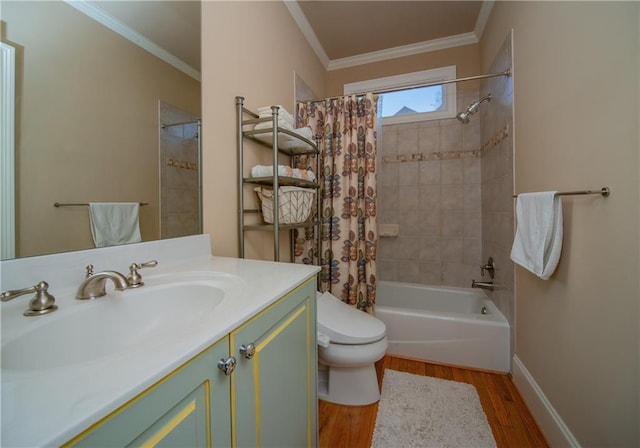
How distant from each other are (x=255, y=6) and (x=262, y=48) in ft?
0.69

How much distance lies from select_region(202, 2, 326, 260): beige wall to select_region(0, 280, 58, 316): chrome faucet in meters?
0.63

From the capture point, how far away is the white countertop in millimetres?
283

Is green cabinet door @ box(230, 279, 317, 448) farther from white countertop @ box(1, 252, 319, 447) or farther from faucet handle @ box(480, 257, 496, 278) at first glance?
faucet handle @ box(480, 257, 496, 278)

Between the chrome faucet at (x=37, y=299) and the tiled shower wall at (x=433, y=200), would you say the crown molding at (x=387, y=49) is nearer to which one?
the tiled shower wall at (x=433, y=200)

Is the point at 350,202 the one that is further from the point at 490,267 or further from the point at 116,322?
the point at 116,322

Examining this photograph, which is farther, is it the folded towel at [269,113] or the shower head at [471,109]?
the shower head at [471,109]

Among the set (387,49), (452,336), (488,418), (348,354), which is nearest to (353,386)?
(348,354)

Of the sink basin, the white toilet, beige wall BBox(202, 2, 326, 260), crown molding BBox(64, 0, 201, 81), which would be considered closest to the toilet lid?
the white toilet

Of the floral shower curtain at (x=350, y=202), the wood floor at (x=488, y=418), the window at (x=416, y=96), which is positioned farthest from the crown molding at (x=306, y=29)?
the wood floor at (x=488, y=418)

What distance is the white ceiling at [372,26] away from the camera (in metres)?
1.87

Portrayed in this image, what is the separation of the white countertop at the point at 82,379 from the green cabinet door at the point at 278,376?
0.07 m

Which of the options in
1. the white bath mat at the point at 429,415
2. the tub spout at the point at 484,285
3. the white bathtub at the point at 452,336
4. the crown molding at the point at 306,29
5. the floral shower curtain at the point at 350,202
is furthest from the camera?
the tub spout at the point at 484,285

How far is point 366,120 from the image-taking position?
1.79 metres

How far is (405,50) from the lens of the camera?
245 centimetres
